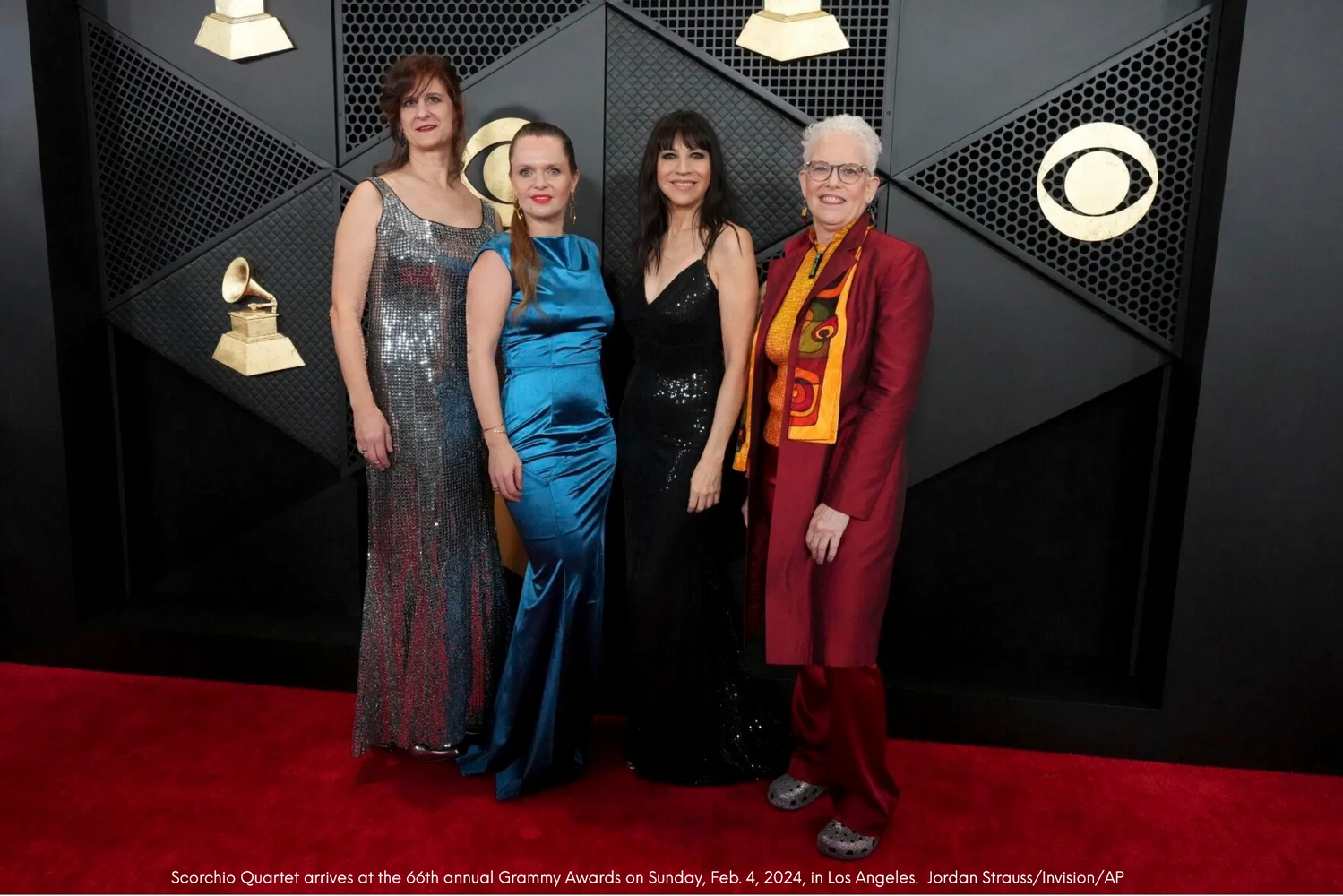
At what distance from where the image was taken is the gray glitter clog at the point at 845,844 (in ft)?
7.34

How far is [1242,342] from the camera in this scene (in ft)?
8.36

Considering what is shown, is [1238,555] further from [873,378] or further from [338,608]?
[338,608]

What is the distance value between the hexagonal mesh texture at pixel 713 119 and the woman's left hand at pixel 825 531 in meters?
1.05

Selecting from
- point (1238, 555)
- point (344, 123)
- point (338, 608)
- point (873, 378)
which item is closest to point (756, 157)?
point (873, 378)

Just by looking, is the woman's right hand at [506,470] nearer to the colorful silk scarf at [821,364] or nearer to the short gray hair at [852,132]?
the colorful silk scarf at [821,364]

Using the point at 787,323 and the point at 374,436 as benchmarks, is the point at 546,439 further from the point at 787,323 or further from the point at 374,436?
the point at 787,323

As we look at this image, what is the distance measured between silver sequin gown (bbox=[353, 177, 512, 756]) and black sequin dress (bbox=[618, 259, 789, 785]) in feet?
1.36

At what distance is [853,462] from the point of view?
6.79 ft

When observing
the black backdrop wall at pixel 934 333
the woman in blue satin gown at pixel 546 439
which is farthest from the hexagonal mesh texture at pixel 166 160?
the woman in blue satin gown at pixel 546 439

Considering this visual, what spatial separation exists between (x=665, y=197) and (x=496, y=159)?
2.59ft

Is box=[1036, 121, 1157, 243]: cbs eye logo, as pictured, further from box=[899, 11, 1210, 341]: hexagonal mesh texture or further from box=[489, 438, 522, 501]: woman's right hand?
box=[489, 438, 522, 501]: woman's right hand

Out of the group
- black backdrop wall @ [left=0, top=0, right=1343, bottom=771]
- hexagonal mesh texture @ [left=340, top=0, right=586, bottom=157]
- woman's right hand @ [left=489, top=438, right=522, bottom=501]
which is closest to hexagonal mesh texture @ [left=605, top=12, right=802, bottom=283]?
black backdrop wall @ [left=0, top=0, right=1343, bottom=771]

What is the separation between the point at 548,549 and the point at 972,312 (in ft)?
4.51

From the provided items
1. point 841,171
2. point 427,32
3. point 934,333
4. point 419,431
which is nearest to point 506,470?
point 419,431
